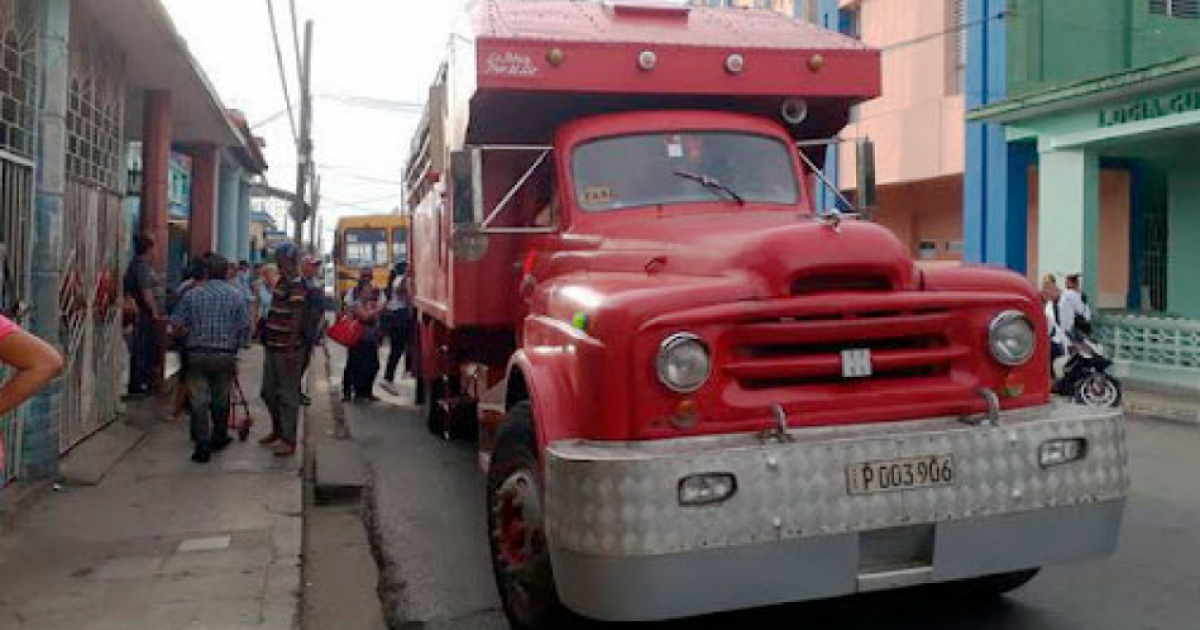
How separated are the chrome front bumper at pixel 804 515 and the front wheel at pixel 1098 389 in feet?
27.1

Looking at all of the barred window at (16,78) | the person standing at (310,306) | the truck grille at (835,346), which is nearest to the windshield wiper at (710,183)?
the truck grille at (835,346)

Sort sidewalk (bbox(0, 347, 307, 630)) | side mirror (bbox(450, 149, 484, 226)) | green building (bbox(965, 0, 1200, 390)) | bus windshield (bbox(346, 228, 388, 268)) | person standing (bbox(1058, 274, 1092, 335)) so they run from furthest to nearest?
1. bus windshield (bbox(346, 228, 388, 268))
2. green building (bbox(965, 0, 1200, 390))
3. person standing (bbox(1058, 274, 1092, 335))
4. side mirror (bbox(450, 149, 484, 226))
5. sidewalk (bbox(0, 347, 307, 630))

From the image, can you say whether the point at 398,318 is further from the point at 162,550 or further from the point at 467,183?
the point at 467,183

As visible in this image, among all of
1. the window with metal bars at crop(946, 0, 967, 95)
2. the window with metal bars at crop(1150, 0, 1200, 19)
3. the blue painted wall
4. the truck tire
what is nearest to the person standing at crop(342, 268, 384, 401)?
the truck tire

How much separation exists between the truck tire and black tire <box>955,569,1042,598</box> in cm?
192

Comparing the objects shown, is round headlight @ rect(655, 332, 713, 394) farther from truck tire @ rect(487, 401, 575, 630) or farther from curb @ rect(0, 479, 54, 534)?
curb @ rect(0, 479, 54, 534)

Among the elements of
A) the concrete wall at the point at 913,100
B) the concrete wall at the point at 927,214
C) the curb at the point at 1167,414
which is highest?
the concrete wall at the point at 913,100

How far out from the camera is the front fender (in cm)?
400

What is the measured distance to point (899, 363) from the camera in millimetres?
4039

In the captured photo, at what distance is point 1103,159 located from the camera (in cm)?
1700

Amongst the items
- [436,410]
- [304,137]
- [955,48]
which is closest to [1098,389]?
[436,410]

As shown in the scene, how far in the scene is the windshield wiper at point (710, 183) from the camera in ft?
17.8

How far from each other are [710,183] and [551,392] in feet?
5.74

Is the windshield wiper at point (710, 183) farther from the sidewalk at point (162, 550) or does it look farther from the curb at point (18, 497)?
the curb at point (18, 497)
